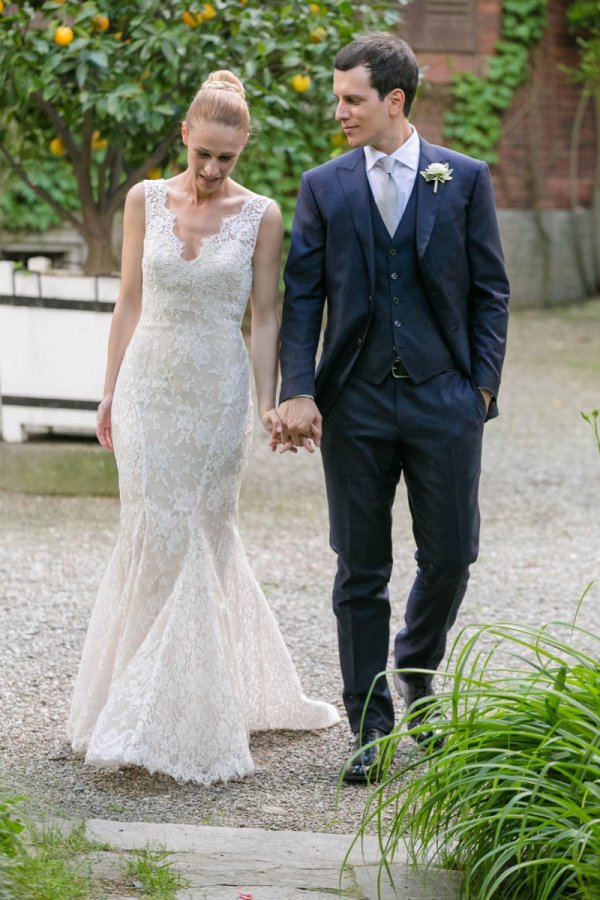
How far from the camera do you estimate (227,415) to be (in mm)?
4012

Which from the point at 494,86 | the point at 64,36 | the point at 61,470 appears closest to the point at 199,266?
the point at 64,36

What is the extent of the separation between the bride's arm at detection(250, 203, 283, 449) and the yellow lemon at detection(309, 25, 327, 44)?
11.6ft

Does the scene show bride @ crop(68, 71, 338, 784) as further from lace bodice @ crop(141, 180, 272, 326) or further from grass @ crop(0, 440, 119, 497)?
grass @ crop(0, 440, 119, 497)

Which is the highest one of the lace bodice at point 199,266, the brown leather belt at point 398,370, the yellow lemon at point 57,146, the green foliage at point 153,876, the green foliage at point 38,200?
the lace bodice at point 199,266

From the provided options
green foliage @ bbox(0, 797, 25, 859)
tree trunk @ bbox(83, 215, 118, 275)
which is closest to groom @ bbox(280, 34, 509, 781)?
green foliage @ bbox(0, 797, 25, 859)

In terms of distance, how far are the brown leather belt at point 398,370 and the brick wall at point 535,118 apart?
1216cm

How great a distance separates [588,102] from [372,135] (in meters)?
13.3

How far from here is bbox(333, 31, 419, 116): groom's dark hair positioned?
146 inches

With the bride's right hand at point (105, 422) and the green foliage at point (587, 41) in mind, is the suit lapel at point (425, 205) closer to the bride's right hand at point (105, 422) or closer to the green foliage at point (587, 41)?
the bride's right hand at point (105, 422)

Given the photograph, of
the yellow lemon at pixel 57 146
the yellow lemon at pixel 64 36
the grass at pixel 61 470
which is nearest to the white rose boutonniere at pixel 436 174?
the yellow lemon at pixel 64 36

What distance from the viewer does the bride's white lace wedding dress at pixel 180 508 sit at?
12.8ft

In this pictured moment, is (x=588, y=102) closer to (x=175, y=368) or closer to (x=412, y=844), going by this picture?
(x=175, y=368)

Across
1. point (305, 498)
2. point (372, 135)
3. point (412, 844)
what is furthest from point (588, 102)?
point (412, 844)

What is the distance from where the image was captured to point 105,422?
4.21 m
